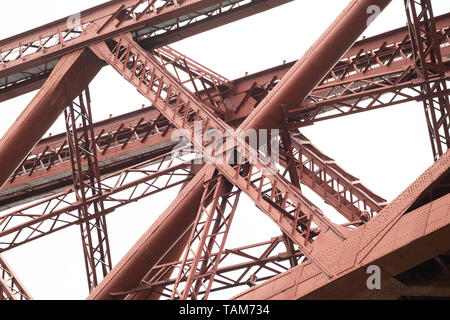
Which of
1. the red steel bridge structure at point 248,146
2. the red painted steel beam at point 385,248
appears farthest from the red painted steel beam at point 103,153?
the red painted steel beam at point 385,248

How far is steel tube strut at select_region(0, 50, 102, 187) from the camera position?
63.3 feet

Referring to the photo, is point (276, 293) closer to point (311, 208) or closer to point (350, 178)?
point (311, 208)

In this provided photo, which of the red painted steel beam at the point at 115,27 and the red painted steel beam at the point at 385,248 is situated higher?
the red painted steel beam at the point at 115,27

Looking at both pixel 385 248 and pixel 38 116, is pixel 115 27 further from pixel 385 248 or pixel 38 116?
pixel 385 248

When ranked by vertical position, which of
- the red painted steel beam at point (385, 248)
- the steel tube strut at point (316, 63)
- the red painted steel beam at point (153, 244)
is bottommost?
the red painted steel beam at point (385, 248)

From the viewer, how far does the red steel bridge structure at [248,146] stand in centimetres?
1320

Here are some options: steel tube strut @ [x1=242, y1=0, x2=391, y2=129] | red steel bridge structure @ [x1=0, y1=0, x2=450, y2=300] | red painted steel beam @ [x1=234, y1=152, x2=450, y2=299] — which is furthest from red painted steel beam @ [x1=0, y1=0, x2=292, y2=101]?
red painted steel beam @ [x1=234, y1=152, x2=450, y2=299]

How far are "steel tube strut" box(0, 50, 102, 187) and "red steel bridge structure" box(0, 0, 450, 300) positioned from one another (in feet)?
0.10

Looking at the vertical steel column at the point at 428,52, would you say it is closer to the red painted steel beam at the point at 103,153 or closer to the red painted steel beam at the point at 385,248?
the red painted steel beam at the point at 385,248

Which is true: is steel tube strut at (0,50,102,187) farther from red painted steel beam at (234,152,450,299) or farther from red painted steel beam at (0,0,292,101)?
red painted steel beam at (234,152,450,299)

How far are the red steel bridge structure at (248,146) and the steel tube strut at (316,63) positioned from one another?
3 cm

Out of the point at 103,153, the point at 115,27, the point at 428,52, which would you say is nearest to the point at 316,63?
the point at 428,52

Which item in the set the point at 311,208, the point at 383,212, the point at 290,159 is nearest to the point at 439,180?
the point at 383,212
